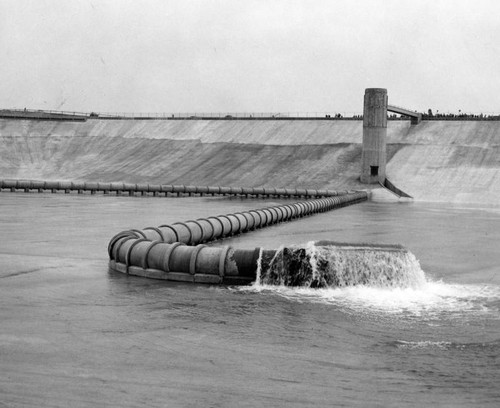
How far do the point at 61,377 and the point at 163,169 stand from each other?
74819 millimetres

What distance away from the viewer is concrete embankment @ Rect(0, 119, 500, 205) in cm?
7244

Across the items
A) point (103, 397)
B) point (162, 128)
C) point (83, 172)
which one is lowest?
point (103, 397)

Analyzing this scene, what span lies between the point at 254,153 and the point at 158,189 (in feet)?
71.0

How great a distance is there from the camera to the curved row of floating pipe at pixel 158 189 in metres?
66.6

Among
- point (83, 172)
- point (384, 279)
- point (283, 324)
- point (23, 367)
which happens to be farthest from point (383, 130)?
point (23, 367)

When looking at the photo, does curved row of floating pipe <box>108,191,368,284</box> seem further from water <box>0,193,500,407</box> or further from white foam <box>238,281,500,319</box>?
white foam <box>238,281,500,319</box>

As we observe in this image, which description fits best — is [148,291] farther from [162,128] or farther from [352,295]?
[162,128]

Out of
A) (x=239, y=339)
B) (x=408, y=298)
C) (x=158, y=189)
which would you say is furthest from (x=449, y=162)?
(x=239, y=339)

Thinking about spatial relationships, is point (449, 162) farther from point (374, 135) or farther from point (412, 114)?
point (412, 114)

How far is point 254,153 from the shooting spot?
8769 cm

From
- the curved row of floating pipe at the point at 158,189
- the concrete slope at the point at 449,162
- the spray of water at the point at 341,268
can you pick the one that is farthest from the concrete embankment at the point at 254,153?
the spray of water at the point at 341,268

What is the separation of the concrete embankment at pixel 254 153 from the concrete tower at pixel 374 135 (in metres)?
1.64

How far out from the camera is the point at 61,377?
12156 mm

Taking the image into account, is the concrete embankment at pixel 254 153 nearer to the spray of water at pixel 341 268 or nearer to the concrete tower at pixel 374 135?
the concrete tower at pixel 374 135
